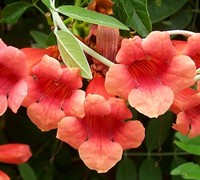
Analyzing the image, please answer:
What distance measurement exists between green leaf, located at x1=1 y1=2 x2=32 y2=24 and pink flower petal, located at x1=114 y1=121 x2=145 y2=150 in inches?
20.4

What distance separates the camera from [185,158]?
2119 millimetres

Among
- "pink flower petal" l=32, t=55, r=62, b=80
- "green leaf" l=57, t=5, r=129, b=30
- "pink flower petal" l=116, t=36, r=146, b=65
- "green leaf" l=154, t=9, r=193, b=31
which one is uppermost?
"green leaf" l=57, t=5, r=129, b=30

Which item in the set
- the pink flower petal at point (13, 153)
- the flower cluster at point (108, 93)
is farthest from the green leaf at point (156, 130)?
the flower cluster at point (108, 93)

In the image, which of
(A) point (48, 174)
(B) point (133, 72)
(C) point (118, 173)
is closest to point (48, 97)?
(B) point (133, 72)

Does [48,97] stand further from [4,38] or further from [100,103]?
[4,38]

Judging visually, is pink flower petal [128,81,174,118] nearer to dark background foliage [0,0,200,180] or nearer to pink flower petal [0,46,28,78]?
pink flower petal [0,46,28,78]

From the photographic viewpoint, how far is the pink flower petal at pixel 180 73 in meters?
1.12

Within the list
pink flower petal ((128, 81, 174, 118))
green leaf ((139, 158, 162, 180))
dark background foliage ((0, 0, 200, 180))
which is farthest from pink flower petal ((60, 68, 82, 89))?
green leaf ((139, 158, 162, 180))

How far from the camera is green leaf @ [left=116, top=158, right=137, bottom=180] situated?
6.57ft

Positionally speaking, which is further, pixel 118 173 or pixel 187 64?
pixel 118 173

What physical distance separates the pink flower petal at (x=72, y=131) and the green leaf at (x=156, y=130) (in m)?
0.87

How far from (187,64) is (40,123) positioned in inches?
11.3

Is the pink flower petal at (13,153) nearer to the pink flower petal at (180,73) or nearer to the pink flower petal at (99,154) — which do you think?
the pink flower petal at (99,154)

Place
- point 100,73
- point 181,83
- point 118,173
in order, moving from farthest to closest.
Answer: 1. point 118,173
2. point 100,73
3. point 181,83
